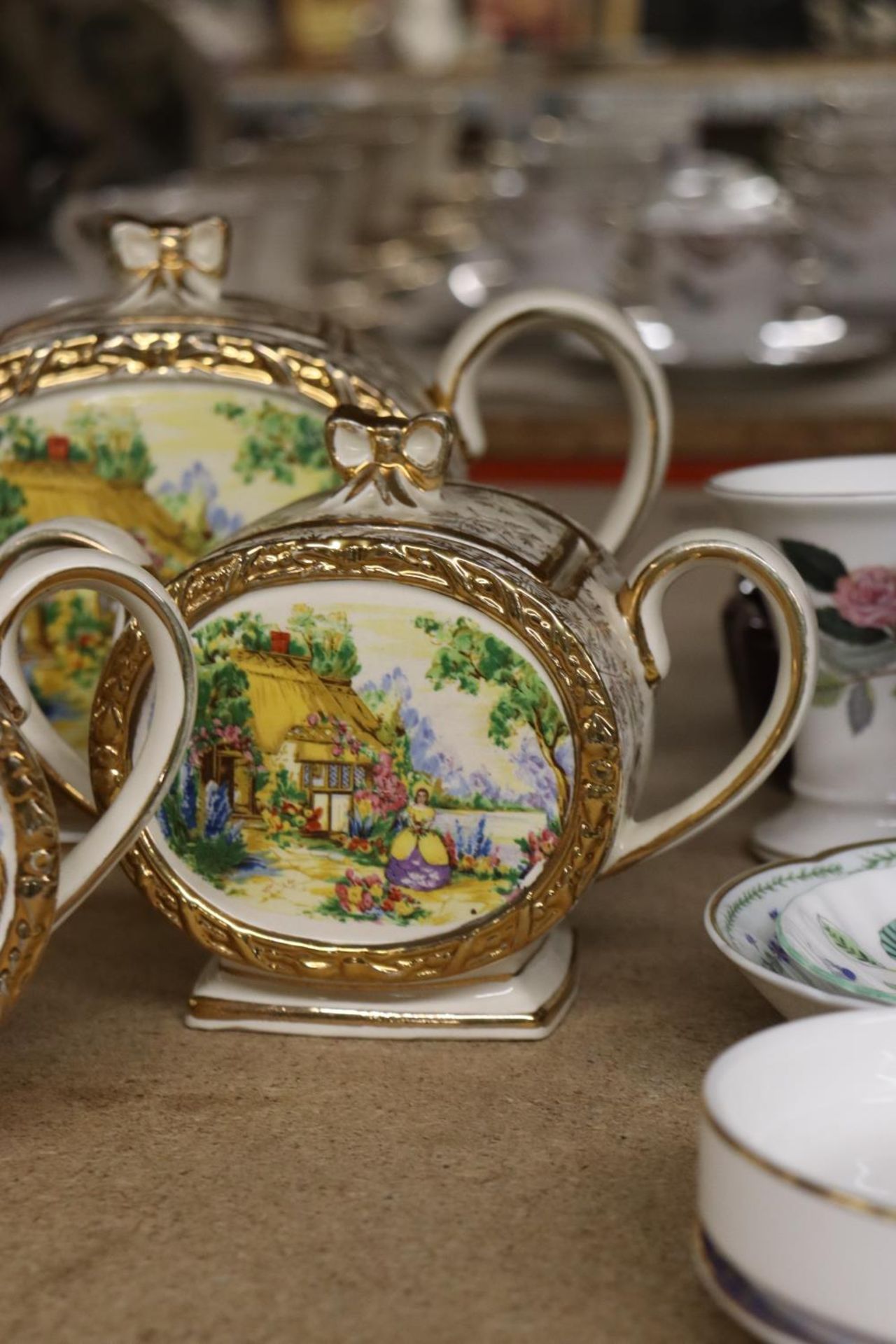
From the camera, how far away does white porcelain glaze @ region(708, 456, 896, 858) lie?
71 cm

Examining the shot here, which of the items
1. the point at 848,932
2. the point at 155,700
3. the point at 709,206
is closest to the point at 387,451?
the point at 155,700

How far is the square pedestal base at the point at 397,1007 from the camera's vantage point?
24.5 inches

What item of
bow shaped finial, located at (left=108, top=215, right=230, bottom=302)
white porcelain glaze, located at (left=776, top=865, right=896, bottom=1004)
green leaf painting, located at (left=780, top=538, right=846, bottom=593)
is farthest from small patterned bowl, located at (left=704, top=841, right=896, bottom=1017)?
bow shaped finial, located at (left=108, top=215, right=230, bottom=302)

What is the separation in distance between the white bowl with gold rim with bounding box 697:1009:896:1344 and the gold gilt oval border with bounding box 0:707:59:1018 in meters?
0.20

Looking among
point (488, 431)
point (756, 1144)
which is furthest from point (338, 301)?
point (756, 1144)

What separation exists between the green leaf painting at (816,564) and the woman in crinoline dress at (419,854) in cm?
20

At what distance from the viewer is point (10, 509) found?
760mm

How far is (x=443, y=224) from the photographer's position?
2979 millimetres

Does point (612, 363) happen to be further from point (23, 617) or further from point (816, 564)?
point (23, 617)

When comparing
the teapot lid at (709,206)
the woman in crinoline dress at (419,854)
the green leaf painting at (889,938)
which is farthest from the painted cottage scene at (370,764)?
the teapot lid at (709,206)

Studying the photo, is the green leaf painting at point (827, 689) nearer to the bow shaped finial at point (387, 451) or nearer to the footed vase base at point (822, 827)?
the footed vase base at point (822, 827)

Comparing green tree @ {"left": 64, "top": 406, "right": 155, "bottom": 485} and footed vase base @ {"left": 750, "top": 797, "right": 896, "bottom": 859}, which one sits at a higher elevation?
green tree @ {"left": 64, "top": 406, "right": 155, "bottom": 485}

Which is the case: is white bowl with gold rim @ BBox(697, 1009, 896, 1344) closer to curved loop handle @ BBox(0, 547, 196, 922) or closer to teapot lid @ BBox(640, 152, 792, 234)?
curved loop handle @ BBox(0, 547, 196, 922)

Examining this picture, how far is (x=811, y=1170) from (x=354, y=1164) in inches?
5.7
